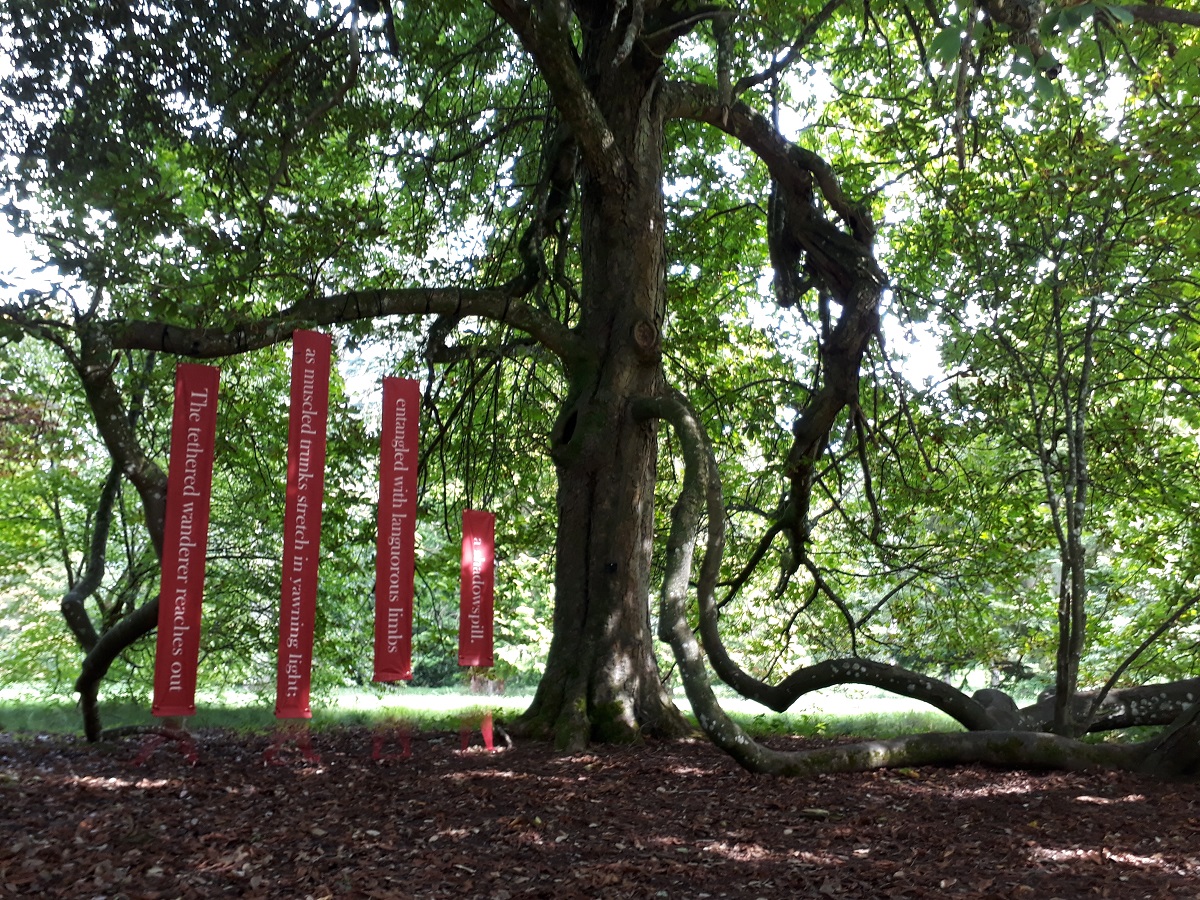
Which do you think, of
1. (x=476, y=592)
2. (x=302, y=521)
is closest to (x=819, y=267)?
(x=476, y=592)

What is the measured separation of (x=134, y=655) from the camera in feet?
34.7

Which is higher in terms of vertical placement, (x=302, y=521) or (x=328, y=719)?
(x=302, y=521)

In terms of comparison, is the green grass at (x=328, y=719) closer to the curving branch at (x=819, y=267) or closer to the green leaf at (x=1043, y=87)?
the curving branch at (x=819, y=267)

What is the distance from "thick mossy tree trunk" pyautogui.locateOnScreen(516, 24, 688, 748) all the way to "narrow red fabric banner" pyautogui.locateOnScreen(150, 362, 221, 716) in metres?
2.43

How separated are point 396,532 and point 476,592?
99cm

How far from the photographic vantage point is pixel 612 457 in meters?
7.54

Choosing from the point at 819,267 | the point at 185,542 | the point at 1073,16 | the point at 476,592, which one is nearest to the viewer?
the point at 1073,16

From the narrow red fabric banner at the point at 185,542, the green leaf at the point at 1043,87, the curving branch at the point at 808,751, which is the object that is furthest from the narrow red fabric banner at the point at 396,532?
the green leaf at the point at 1043,87

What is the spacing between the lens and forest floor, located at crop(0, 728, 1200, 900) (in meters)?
3.96

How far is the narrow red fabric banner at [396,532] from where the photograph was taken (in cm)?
670

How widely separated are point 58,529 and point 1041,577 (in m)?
11.3

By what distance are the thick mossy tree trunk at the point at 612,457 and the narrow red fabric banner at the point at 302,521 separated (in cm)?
179

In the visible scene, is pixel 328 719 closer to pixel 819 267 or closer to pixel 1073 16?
pixel 819 267

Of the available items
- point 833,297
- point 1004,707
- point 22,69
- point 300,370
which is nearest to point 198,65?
point 22,69
